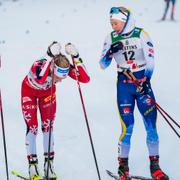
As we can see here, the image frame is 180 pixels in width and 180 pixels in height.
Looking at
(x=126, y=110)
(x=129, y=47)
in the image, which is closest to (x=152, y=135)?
(x=126, y=110)

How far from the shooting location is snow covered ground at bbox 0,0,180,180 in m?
8.59

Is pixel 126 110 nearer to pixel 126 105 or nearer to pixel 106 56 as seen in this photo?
pixel 126 105

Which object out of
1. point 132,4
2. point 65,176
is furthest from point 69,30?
point 65,176

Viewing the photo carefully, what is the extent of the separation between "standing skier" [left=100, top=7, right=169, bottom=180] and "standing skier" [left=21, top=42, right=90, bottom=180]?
0.50m

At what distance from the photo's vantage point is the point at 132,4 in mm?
26125

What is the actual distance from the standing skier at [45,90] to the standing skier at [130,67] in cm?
50

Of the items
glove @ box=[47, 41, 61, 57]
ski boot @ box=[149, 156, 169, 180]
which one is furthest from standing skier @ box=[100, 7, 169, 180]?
glove @ box=[47, 41, 61, 57]

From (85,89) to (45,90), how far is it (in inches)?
223

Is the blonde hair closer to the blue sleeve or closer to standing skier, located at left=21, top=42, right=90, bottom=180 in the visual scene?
standing skier, located at left=21, top=42, right=90, bottom=180

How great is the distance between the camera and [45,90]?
24.3ft

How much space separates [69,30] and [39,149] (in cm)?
1196

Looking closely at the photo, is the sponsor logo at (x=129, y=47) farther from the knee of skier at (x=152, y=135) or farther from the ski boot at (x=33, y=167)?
the ski boot at (x=33, y=167)

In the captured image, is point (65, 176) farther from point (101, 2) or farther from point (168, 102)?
point (101, 2)

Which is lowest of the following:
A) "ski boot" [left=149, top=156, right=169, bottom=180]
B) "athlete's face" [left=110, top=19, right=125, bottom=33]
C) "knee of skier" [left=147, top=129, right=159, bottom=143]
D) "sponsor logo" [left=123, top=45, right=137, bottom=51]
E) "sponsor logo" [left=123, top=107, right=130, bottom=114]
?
"ski boot" [left=149, top=156, right=169, bottom=180]
